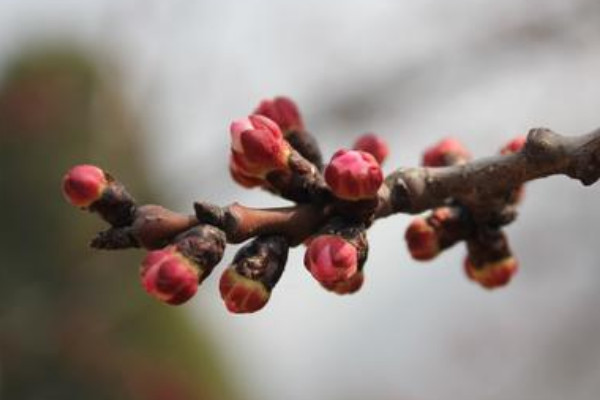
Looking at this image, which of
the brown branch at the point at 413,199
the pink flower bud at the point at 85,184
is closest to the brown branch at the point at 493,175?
the brown branch at the point at 413,199

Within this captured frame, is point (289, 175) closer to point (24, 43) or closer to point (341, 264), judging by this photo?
point (341, 264)

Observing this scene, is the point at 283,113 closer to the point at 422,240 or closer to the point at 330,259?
the point at 422,240

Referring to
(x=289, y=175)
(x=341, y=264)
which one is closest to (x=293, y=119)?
(x=289, y=175)

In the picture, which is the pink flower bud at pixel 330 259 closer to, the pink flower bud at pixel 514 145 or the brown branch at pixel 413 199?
the brown branch at pixel 413 199

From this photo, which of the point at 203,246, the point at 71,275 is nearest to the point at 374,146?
the point at 203,246

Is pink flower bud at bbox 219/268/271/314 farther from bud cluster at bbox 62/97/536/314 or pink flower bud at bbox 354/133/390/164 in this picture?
pink flower bud at bbox 354/133/390/164

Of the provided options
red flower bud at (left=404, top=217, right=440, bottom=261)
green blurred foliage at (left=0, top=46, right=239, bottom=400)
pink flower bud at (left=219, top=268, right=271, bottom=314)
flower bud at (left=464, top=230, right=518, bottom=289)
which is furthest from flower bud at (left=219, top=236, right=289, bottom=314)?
green blurred foliage at (left=0, top=46, right=239, bottom=400)
